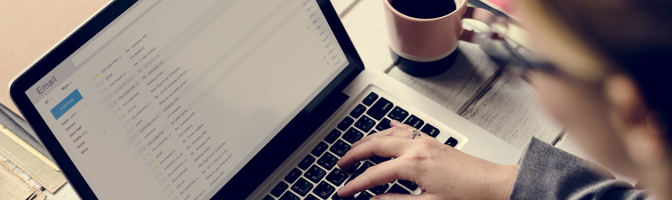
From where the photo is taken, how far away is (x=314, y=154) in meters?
0.62

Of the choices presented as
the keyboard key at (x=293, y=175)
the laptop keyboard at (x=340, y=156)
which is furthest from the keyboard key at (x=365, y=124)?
the keyboard key at (x=293, y=175)

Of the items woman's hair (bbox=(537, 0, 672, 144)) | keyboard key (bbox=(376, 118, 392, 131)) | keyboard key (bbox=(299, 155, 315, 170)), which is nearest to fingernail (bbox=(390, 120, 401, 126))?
keyboard key (bbox=(376, 118, 392, 131))

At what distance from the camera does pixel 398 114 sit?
2.10 ft

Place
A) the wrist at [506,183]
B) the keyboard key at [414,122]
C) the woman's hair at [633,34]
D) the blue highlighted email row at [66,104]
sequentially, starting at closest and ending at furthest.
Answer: the woman's hair at [633,34] → the blue highlighted email row at [66,104] → the wrist at [506,183] → the keyboard key at [414,122]

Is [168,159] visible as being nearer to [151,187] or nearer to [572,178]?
[151,187]

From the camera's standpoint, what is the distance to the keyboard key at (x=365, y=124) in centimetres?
63

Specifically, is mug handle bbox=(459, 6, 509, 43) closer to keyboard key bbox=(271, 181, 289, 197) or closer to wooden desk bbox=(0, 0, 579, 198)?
wooden desk bbox=(0, 0, 579, 198)

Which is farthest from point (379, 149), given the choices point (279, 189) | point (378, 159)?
point (279, 189)

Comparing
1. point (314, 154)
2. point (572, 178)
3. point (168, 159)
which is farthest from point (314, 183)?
point (572, 178)

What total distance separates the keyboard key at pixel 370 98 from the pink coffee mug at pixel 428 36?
8 centimetres

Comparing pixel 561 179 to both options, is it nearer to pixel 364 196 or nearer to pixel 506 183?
pixel 506 183

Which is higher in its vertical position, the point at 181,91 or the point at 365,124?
the point at 181,91

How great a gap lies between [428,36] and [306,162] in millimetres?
228

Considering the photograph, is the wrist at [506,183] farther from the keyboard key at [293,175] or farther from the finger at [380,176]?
the keyboard key at [293,175]
